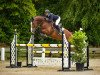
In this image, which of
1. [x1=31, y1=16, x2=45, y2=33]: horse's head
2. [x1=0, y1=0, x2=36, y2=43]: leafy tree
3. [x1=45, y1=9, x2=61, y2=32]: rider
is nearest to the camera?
[x1=45, y1=9, x2=61, y2=32]: rider

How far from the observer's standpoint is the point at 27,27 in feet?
113

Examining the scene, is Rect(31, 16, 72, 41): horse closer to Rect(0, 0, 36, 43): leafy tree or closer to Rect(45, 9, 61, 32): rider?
Rect(45, 9, 61, 32): rider

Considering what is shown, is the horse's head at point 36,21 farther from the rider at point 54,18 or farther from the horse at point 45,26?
the rider at point 54,18

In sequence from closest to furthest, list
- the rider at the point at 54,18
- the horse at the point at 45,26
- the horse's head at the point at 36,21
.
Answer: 1. the rider at the point at 54,18
2. the horse's head at the point at 36,21
3. the horse at the point at 45,26

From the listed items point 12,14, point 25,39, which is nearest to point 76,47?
point 12,14

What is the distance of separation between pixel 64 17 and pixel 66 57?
14192 millimetres

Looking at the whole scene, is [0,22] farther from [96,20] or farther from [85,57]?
[85,57]

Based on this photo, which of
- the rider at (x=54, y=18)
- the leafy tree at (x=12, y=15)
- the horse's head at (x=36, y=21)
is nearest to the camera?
the rider at (x=54, y=18)

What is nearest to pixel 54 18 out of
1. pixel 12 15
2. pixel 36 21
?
pixel 36 21

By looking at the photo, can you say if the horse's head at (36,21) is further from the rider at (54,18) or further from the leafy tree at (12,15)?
the leafy tree at (12,15)

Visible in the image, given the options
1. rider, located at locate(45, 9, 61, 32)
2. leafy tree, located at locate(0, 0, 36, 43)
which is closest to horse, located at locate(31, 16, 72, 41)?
rider, located at locate(45, 9, 61, 32)

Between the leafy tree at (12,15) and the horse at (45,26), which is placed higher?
the leafy tree at (12,15)

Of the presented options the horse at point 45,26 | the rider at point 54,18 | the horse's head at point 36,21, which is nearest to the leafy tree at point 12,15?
the horse at point 45,26

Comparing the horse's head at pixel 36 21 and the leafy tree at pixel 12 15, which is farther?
the leafy tree at pixel 12 15
